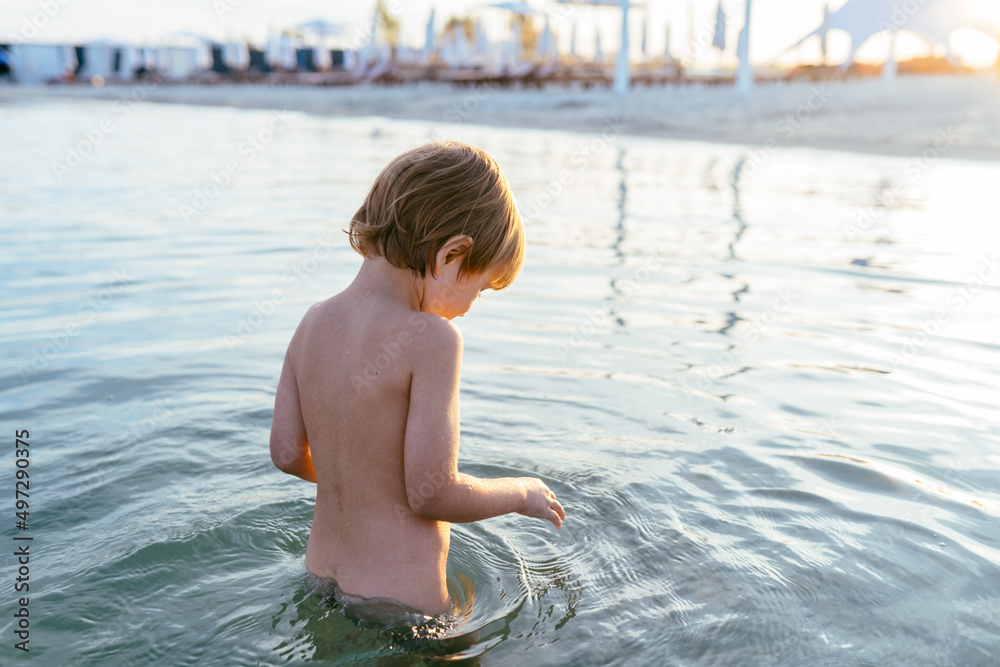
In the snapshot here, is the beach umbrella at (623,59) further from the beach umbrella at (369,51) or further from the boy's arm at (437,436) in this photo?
the boy's arm at (437,436)

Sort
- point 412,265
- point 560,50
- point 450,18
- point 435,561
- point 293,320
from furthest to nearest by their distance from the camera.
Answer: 1. point 450,18
2. point 560,50
3. point 293,320
4. point 435,561
5. point 412,265

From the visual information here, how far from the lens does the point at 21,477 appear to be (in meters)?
3.13

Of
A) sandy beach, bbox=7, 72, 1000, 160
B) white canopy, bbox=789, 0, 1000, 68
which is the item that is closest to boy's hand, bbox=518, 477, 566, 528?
sandy beach, bbox=7, 72, 1000, 160

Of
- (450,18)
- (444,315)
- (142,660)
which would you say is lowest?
(142,660)

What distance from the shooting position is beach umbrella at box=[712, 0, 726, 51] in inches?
1314

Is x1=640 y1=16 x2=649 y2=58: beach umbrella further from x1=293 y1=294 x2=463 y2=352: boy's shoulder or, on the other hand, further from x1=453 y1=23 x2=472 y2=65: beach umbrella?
x1=293 y1=294 x2=463 y2=352: boy's shoulder

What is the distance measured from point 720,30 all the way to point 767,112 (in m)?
Answer: 14.5

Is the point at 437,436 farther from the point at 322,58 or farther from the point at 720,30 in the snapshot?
the point at 322,58

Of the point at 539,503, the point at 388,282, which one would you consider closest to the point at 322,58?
the point at 388,282

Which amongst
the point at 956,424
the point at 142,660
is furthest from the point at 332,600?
the point at 956,424

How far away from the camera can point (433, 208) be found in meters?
1.97

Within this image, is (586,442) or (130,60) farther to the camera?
(130,60)

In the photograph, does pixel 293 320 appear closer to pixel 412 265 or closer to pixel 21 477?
pixel 21 477

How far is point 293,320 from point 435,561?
11.3 feet
